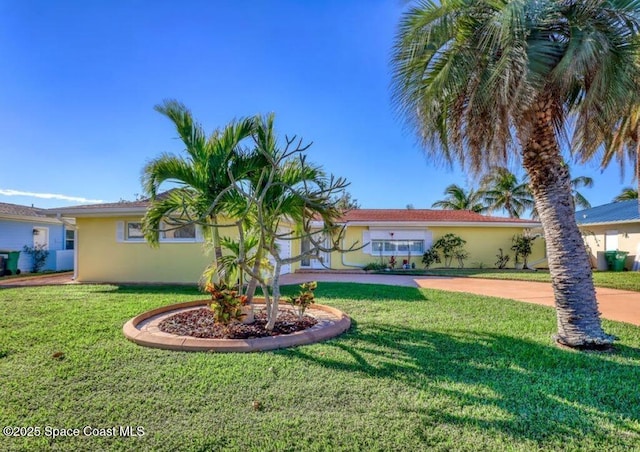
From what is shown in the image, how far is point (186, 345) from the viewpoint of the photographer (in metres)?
5.27

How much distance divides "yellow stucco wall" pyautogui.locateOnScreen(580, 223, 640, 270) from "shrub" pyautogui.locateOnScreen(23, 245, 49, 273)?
3218cm

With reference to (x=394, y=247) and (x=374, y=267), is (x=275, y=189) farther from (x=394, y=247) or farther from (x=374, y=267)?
(x=394, y=247)

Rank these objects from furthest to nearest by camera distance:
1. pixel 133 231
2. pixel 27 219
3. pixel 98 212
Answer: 1. pixel 27 219
2. pixel 133 231
3. pixel 98 212

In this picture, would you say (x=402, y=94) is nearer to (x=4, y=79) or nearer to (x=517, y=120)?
(x=517, y=120)

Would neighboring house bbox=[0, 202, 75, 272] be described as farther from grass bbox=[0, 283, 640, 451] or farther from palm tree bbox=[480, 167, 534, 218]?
palm tree bbox=[480, 167, 534, 218]

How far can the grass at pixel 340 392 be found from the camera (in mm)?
2973

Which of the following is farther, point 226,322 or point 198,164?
point 198,164

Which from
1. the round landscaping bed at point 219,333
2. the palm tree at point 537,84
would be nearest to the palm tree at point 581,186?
the palm tree at point 537,84

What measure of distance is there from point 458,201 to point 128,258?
99.1 ft

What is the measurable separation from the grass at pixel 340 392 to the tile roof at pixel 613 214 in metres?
18.4

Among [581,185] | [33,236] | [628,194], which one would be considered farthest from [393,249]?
[628,194]

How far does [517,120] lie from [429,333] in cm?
393

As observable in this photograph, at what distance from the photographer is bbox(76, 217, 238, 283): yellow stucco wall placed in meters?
13.6

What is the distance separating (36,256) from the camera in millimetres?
18625
